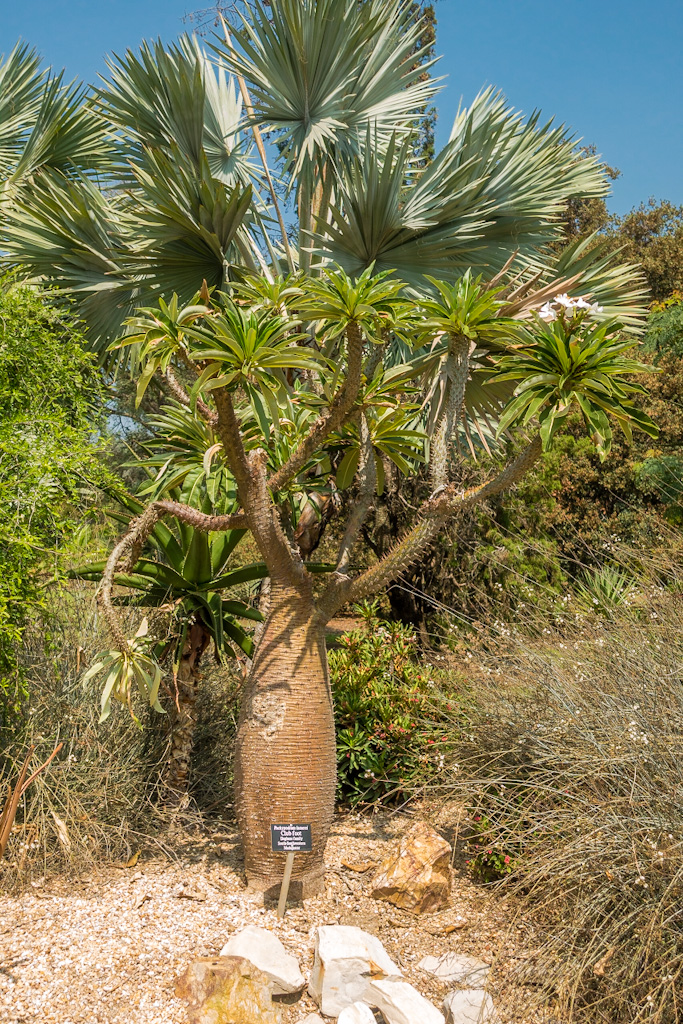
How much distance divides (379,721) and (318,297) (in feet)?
10.1

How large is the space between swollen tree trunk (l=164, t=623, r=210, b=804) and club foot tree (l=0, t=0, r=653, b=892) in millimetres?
692

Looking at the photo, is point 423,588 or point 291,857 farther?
point 423,588

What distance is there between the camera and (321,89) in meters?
5.77

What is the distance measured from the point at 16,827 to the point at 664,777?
3.09 metres

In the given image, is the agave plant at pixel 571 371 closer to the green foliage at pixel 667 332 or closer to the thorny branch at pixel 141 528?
the thorny branch at pixel 141 528

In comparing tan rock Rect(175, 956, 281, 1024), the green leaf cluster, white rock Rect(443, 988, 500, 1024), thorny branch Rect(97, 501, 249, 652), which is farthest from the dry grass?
the green leaf cluster

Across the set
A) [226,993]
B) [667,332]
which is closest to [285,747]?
[226,993]

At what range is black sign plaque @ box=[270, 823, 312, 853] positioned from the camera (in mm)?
3969

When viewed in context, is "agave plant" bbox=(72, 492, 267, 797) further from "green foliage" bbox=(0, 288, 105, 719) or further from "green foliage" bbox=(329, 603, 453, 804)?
"green foliage" bbox=(329, 603, 453, 804)

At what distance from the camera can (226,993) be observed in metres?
3.16

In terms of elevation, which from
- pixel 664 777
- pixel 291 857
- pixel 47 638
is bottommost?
pixel 291 857

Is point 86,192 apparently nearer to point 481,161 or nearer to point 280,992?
point 481,161

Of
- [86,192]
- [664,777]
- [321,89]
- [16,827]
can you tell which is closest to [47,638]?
[16,827]

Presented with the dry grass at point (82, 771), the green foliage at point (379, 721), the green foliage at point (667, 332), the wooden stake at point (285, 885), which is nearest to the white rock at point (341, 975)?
the wooden stake at point (285, 885)
